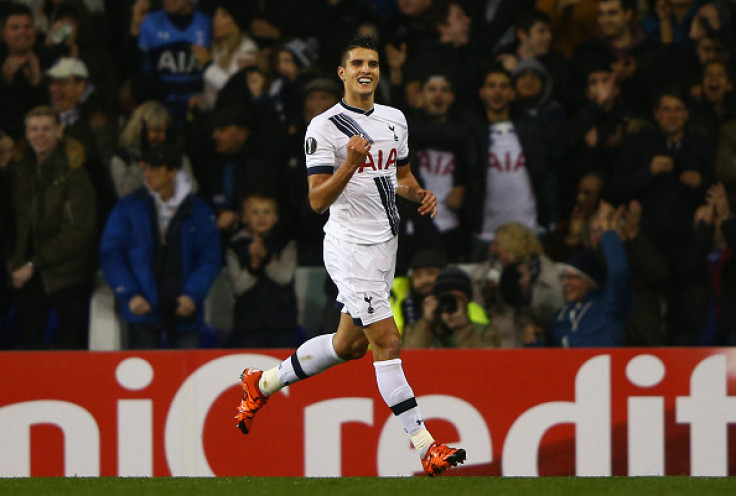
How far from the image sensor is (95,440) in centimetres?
615

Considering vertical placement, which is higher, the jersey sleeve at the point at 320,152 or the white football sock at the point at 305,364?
the jersey sleeve at the point at 320,152

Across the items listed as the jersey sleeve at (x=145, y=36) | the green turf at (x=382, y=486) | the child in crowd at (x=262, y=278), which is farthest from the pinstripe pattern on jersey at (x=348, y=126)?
the jersey sleeve at (x=145, y=36)

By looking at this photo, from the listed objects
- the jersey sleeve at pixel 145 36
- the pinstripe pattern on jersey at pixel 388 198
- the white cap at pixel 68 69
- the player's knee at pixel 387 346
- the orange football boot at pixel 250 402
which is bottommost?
the orange football boot at pixel 250 402

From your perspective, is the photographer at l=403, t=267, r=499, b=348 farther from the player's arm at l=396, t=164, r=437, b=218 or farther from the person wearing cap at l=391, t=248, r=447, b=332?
the player's arm at l=396, t=164, r=437, b=218

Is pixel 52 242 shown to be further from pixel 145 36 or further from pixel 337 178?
pixel 337 178

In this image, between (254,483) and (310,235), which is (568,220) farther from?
(254,483)

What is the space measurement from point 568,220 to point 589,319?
2.32 feet

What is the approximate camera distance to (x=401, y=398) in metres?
4.74

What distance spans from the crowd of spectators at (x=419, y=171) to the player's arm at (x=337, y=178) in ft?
7.40

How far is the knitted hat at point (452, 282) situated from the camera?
6.81m

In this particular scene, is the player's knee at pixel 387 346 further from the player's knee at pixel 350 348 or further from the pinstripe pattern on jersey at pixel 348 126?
the pinstripe pattern on jersey at pixel 348 126

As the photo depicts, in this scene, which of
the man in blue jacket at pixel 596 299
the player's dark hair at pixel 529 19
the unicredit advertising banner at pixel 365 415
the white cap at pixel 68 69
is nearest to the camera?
the unicredit advertising banner at pixel 365 415

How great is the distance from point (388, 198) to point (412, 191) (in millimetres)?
174

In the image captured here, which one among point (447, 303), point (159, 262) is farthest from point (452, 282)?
point (159, 262)
